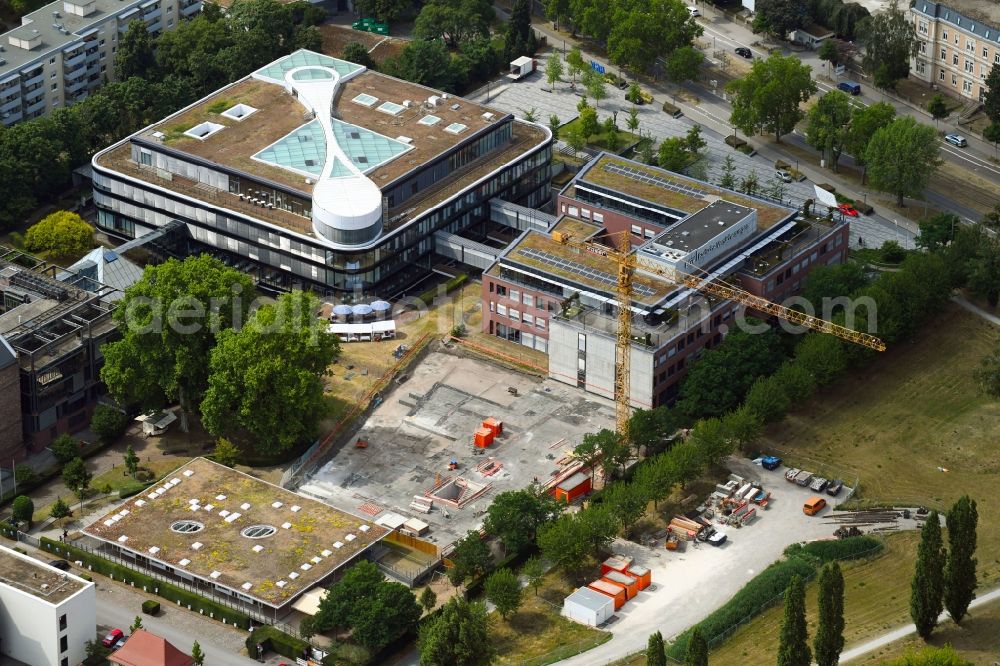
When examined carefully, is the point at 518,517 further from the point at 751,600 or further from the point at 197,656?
the point at 197,656

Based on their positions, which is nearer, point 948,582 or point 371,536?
point 948,582

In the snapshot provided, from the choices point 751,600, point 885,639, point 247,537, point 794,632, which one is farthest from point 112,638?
point 885,639

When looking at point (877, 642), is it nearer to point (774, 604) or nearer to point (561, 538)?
point (774, 604)

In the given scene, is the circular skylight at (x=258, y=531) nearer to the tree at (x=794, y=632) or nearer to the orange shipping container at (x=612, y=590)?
the orange shipping container at (x=612, y=590)

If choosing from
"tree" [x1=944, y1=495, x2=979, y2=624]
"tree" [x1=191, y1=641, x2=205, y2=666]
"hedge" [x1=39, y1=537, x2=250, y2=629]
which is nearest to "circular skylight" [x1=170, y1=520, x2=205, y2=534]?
"hedge" [x1=39, y1=537, x2=250, y2=629]

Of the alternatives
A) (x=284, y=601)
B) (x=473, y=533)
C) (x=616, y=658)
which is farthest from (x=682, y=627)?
(x=284, y=601)
